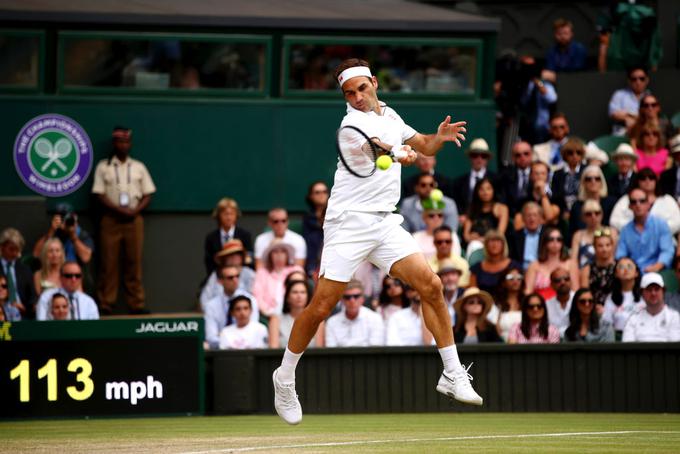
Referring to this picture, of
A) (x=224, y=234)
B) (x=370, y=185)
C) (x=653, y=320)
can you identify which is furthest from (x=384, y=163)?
(x=224, y=234)

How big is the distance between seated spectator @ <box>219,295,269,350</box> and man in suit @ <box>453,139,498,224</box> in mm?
3361

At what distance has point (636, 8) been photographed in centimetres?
1784

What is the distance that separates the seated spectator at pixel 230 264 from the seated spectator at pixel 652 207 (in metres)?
3.86

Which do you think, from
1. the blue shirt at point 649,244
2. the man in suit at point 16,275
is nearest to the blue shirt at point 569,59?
the blue shirt at point 649,244

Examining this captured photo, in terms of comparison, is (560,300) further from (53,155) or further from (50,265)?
(53,155)

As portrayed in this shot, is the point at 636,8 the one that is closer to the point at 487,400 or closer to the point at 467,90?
the point at 467,90

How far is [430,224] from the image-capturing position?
1492 cm

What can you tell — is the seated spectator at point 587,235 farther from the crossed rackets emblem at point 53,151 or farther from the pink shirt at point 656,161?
the crossed rackets emblem at point 53,151

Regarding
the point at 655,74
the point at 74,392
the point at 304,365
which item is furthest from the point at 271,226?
the point at 655,74

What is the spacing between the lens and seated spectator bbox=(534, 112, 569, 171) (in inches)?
648

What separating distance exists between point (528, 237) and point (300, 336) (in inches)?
243

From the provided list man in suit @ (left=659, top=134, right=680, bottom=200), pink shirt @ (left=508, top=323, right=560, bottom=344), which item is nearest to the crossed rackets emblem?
pink shirt @ (left=508, top=323, right=560, bottom=344)

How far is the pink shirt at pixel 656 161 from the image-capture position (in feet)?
51.8

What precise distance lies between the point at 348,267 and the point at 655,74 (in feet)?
33.1
